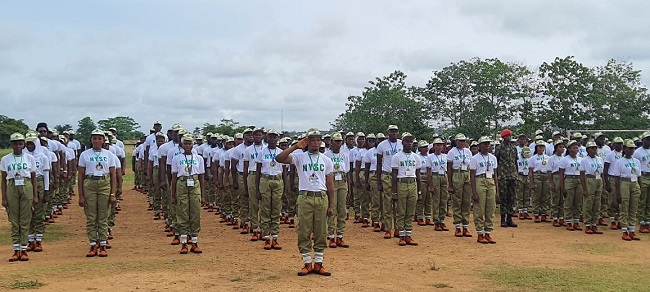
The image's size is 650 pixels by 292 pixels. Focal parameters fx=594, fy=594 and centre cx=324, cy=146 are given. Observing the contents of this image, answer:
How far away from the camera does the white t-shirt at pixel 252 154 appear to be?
1179 cm

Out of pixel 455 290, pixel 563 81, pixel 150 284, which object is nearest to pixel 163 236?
pixel 150 284

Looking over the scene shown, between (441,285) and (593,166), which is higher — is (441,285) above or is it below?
below

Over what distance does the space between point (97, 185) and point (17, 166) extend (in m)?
1.35

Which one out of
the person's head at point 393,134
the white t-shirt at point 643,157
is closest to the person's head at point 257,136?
the person's head at point 393,134

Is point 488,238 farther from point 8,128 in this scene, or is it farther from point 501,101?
point 8,128

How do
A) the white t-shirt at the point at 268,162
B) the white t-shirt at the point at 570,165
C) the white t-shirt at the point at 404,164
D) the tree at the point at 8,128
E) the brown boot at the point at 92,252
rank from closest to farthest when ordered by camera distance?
the brown boot at the point at 92,252 → the white t-shirt at the point at 268,162 → the white t-shirt at the point at 404,164 → the white t-shirt at the point at 570,165 → the tree at the point at 8,128

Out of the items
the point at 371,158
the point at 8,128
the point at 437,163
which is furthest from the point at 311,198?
the point at 8,128

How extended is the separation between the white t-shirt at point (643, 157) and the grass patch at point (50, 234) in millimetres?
12770

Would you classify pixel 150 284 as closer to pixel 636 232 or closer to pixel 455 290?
pixel 455 290

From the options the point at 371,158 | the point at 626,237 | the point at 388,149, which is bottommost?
the point at 626,237

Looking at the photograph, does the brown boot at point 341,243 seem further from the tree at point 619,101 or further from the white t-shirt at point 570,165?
the tree at point 619,101

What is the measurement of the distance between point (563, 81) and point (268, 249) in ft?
88.3

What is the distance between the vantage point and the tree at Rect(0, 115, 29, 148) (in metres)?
54.2

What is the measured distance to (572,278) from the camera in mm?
8664
